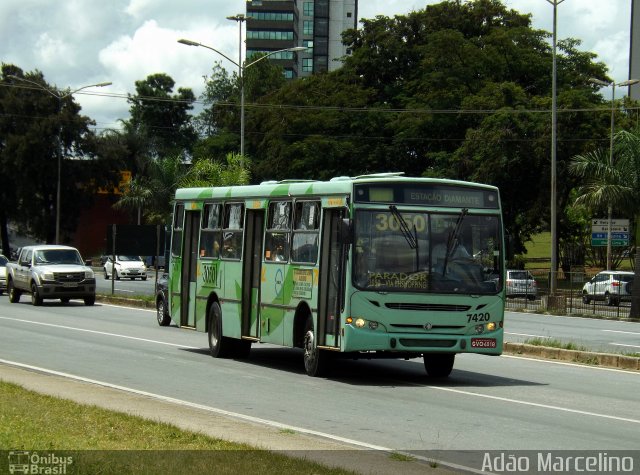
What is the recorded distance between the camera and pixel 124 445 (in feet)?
33.9

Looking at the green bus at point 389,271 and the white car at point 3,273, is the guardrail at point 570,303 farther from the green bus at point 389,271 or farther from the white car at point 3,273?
the green bus at point 389,271

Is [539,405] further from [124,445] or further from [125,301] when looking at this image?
[125,301]

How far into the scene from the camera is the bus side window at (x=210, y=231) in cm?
2230

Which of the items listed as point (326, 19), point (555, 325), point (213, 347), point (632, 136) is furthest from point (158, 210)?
point (326, 19)

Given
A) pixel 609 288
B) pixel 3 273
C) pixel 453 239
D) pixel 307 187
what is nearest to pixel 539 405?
pixel 453 239

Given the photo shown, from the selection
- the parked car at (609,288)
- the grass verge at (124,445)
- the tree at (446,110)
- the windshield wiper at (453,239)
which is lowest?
the grass verge at (124,445)

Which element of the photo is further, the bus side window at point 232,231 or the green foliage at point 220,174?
the green foliage at point 220,174

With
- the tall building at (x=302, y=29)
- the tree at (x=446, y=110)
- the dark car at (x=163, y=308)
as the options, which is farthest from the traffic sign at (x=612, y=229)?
the tall building at (x=302, y=29)

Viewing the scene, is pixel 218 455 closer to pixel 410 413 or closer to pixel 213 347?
pixel 410 413

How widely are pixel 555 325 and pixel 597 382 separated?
1734 cm

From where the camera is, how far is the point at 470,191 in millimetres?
18203

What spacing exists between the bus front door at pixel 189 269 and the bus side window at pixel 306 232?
14.4 feet

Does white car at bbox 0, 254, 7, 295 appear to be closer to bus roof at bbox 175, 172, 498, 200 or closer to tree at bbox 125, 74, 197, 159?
bus roof at bbox 175, 172, 498, 200

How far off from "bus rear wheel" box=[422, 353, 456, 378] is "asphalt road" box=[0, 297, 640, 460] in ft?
0.75
